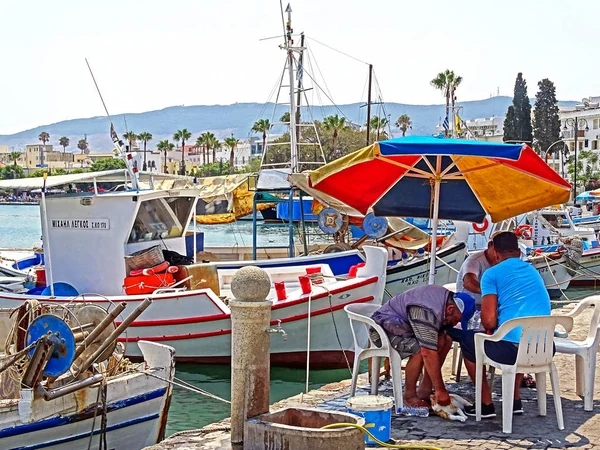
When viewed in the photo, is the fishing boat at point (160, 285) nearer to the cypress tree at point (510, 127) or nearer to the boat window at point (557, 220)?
the boat window at point (557, 220)

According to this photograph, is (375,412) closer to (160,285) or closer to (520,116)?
(160,285)

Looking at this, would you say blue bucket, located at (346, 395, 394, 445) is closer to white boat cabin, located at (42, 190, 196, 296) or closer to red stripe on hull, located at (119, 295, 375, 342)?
red stripe on hull, located at (119, 295, 375, 342)

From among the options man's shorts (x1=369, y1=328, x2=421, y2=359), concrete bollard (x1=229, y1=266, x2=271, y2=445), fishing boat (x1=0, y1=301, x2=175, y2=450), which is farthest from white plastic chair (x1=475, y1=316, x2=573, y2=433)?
fishing boat (x1=0, y1=301, x2=175, y2=450)

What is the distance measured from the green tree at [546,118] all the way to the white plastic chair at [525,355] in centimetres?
7518

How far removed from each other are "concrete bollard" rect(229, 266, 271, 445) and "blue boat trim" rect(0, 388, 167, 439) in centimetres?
234

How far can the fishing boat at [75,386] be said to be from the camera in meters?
7.21

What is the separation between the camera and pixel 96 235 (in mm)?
13969

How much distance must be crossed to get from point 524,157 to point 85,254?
8514 mm

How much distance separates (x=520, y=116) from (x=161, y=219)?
65.3 metres

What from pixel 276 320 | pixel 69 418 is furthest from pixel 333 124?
pixel 69 418

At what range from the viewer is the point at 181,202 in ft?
50.0

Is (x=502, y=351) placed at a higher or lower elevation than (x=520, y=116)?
lower

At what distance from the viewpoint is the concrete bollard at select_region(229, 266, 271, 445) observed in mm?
5996

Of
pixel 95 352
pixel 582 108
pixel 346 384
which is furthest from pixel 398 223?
pixel 582 108
